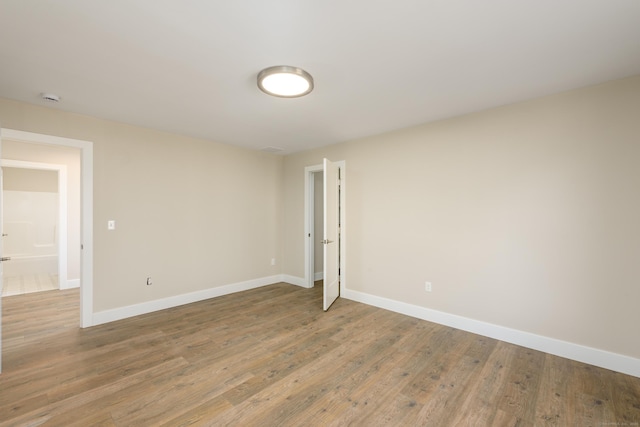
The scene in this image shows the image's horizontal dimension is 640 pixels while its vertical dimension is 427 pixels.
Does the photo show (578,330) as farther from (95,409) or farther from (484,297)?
(95,409)

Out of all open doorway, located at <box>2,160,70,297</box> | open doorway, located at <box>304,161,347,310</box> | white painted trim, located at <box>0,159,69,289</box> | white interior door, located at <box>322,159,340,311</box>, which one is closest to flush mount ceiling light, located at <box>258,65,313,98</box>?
white interior door, located at <box>322,159,340,311</box>

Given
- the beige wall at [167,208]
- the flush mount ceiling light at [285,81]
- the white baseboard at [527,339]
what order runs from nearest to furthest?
the flush mount ceiling light at [285,81]
the white baseboard at [527,339]
the beige wall at [167,208]

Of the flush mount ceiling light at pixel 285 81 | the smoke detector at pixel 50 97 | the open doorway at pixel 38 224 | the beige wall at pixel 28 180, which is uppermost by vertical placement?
the smoke detector at pixel 50 97

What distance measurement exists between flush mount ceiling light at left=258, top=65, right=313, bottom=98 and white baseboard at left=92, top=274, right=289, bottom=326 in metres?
3.31

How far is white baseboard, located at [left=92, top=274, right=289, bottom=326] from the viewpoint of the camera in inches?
132

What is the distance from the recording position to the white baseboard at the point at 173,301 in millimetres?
3348

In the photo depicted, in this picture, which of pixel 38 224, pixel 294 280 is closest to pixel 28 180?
pixel 38 224

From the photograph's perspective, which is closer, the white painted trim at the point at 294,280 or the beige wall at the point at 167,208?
the beige wall at the point at 167,208

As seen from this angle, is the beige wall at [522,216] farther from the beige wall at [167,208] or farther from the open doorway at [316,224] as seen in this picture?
the beige wall at [167,208]

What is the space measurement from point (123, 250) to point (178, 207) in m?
0.90

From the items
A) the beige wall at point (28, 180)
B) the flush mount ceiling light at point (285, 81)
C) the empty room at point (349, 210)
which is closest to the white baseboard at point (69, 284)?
the empty room at point (349, 210)

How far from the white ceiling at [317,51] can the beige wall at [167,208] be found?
0.49 m

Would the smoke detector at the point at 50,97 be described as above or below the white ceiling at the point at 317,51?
below

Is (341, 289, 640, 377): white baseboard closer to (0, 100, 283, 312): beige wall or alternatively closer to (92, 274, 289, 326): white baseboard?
(92, 274, 289, 326): white baseboard
